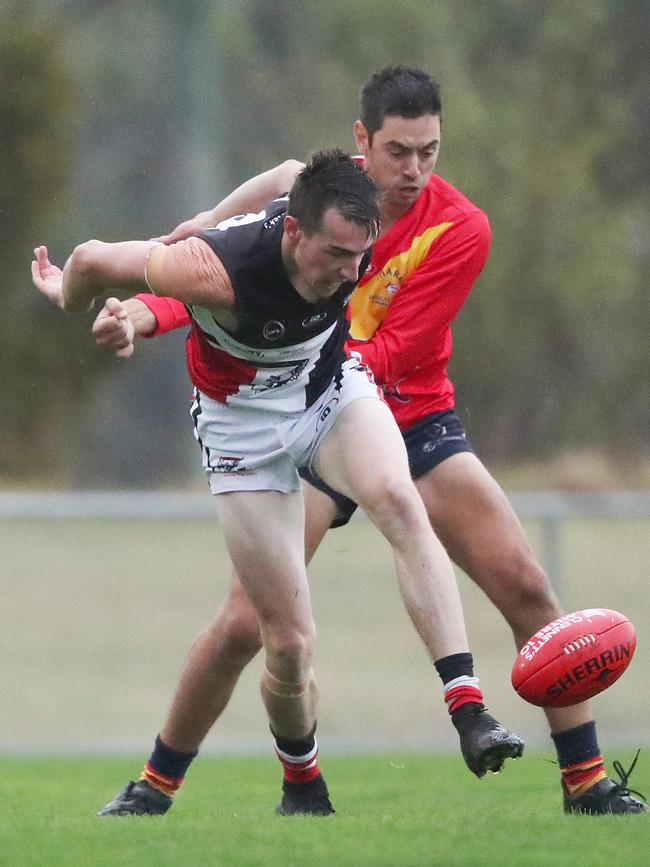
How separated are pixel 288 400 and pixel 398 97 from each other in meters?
1.17

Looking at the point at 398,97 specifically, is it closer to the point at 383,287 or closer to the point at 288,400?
the point at 383,287

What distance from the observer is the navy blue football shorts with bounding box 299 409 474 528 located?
6.13 metres

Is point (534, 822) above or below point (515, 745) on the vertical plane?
Answer: below

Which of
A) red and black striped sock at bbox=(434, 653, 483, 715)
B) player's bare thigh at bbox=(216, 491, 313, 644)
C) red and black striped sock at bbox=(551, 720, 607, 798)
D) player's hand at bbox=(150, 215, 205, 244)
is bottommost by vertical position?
red and black striped sock at bbox=(551, 720, 607, 798)

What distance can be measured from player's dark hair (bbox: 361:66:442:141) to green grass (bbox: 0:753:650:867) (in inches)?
90.7

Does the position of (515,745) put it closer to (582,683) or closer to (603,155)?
(582,683)

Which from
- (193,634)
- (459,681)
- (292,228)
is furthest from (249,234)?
(193,634)

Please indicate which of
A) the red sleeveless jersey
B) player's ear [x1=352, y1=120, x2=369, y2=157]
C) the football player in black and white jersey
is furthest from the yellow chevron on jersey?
the football player in black and white jersey

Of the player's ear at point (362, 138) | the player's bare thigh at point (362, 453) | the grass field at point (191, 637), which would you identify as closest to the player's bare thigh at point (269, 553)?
the player's bare thigh at point (362, 453)

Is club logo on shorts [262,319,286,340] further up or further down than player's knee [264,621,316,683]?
further up

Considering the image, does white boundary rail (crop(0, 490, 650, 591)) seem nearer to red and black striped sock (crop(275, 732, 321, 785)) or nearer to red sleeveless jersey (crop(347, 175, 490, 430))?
red sleeveless jersey (crop(347, 175, 490, 430))

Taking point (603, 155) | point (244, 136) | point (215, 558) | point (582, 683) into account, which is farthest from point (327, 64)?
point (582, 683)

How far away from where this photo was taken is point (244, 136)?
88.4 ft

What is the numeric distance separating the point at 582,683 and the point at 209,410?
1.45 meters
